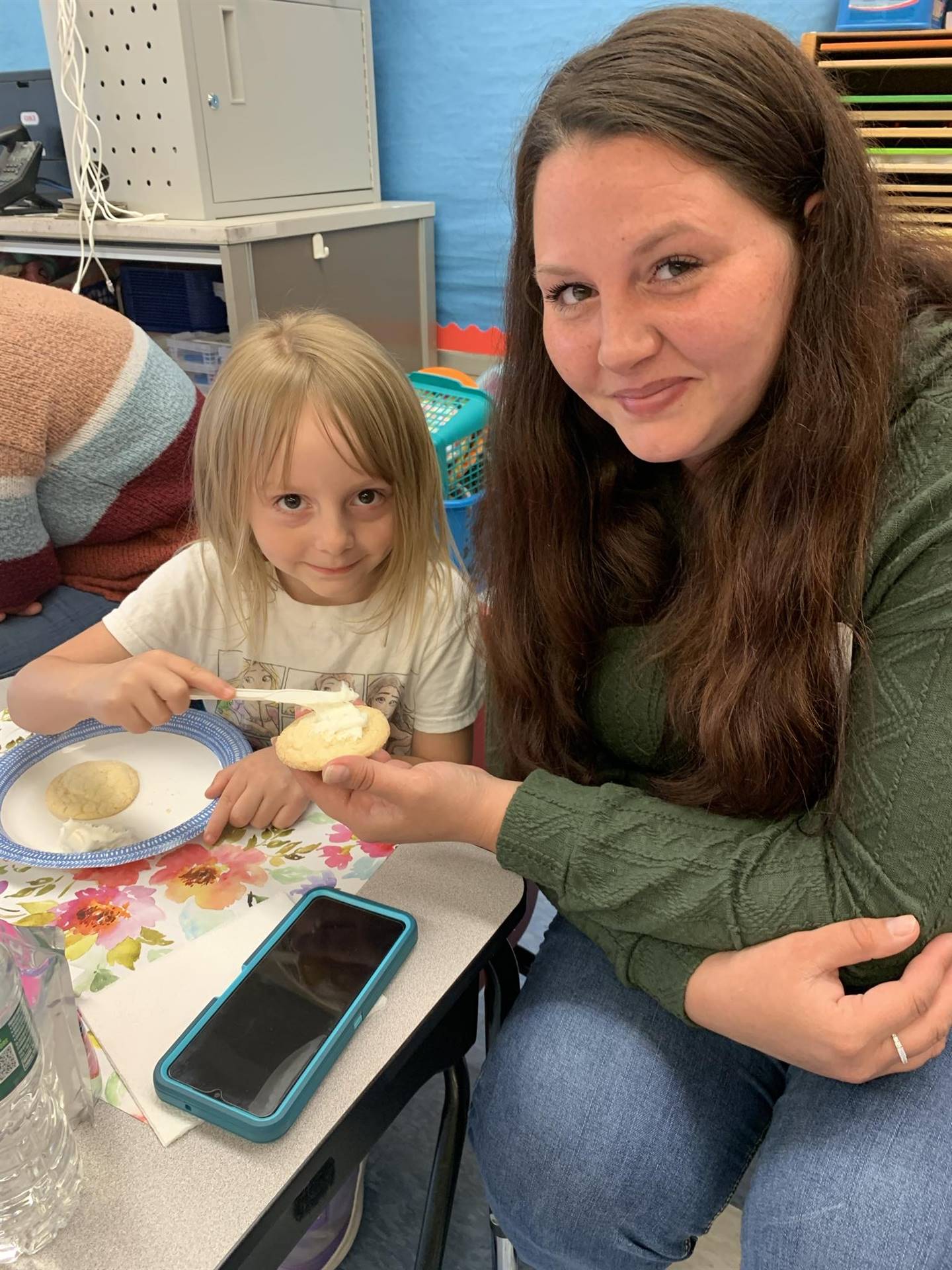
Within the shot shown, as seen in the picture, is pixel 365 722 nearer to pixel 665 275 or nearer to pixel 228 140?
pixel 665 275

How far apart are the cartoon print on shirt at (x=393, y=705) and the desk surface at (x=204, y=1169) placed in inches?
16.2

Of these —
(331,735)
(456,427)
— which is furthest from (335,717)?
(456,427)

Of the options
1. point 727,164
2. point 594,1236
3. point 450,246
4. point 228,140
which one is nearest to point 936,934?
point 594,1236

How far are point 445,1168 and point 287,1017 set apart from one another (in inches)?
14.0

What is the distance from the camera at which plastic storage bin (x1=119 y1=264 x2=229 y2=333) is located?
204 cm

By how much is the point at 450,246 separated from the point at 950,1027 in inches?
85.4

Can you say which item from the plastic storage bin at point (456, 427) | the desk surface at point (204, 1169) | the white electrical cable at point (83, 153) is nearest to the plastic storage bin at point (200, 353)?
Answer: the white electrical cable at point (83, 153)

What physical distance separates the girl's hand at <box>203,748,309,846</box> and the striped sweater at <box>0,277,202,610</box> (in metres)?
0.68

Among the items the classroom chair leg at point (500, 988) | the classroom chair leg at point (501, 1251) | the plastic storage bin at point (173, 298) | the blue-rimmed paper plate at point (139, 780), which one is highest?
the plastic storage bin at point (173, 298)

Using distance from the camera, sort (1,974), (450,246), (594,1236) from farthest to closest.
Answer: (450,246) → (594,1236) → (1,974)

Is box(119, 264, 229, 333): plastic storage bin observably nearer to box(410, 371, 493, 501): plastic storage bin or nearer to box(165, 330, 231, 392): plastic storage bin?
box(165, 330, 231, 392): plastic storage bin

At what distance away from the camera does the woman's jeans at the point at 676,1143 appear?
2.33ft

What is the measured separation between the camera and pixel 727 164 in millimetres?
660

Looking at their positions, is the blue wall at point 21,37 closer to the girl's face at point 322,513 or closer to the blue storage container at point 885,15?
the blue storage container at point 885,15
